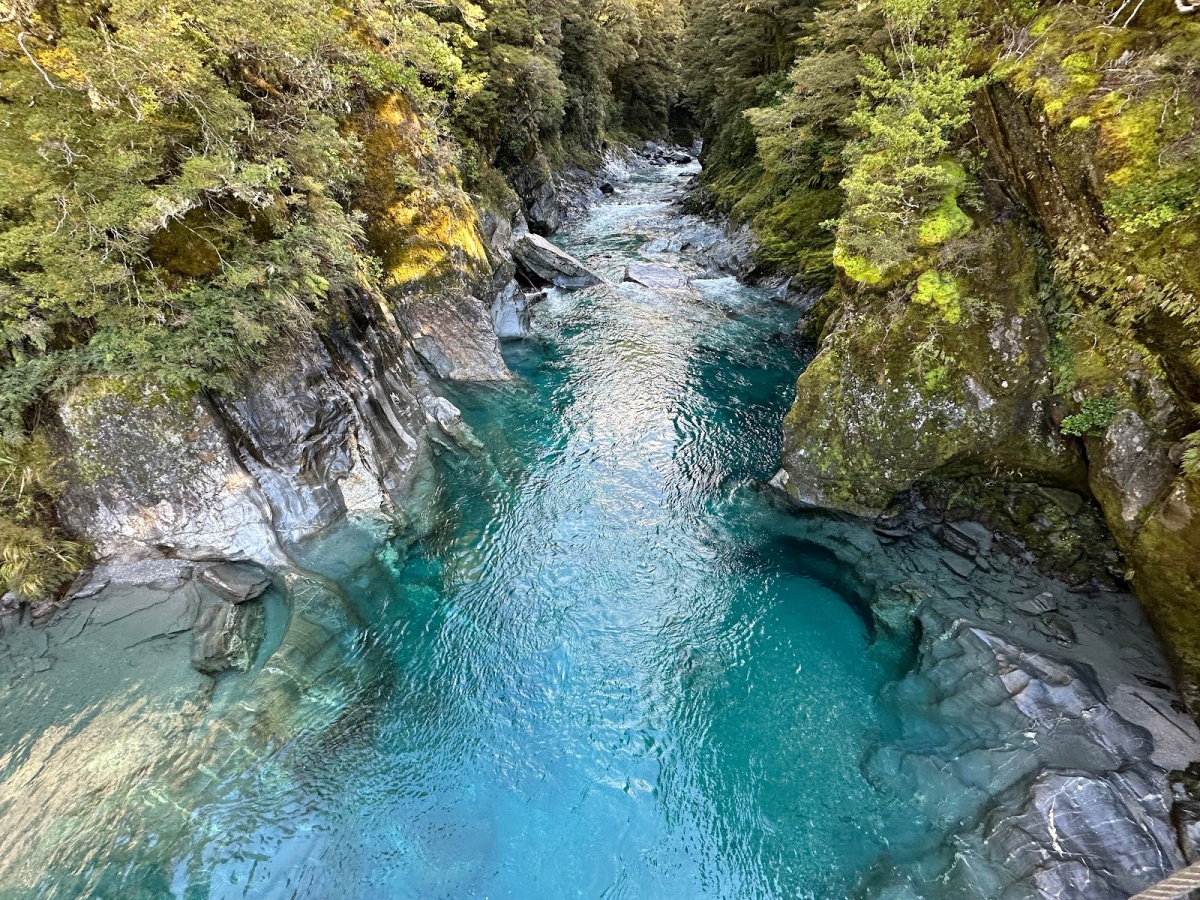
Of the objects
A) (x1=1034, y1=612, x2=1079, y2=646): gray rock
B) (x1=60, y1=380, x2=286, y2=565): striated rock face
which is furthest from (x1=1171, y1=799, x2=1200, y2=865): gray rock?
(x1=60, y1=380, x2=286, y2=565): striated rock face

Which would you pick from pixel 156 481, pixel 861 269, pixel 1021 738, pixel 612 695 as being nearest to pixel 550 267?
pixel 861 269

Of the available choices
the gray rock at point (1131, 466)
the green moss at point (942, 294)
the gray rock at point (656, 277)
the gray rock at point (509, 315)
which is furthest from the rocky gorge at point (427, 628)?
the gray rock at point (656, 277)

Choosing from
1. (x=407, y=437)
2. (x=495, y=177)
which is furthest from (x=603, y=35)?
(x=407, y=437)

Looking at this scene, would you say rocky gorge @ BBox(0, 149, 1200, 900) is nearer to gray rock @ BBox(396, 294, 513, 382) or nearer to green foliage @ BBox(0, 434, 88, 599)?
green foliage @ BBox(0, 434, 88, 599)

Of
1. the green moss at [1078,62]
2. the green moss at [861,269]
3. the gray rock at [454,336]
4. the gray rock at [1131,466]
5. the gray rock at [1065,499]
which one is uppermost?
the green moss at [1078,62]

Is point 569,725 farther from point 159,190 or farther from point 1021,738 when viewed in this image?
point 159,190

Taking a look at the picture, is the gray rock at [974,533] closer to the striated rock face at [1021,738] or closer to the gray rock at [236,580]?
Result: the striated rock face at [1021,738]
